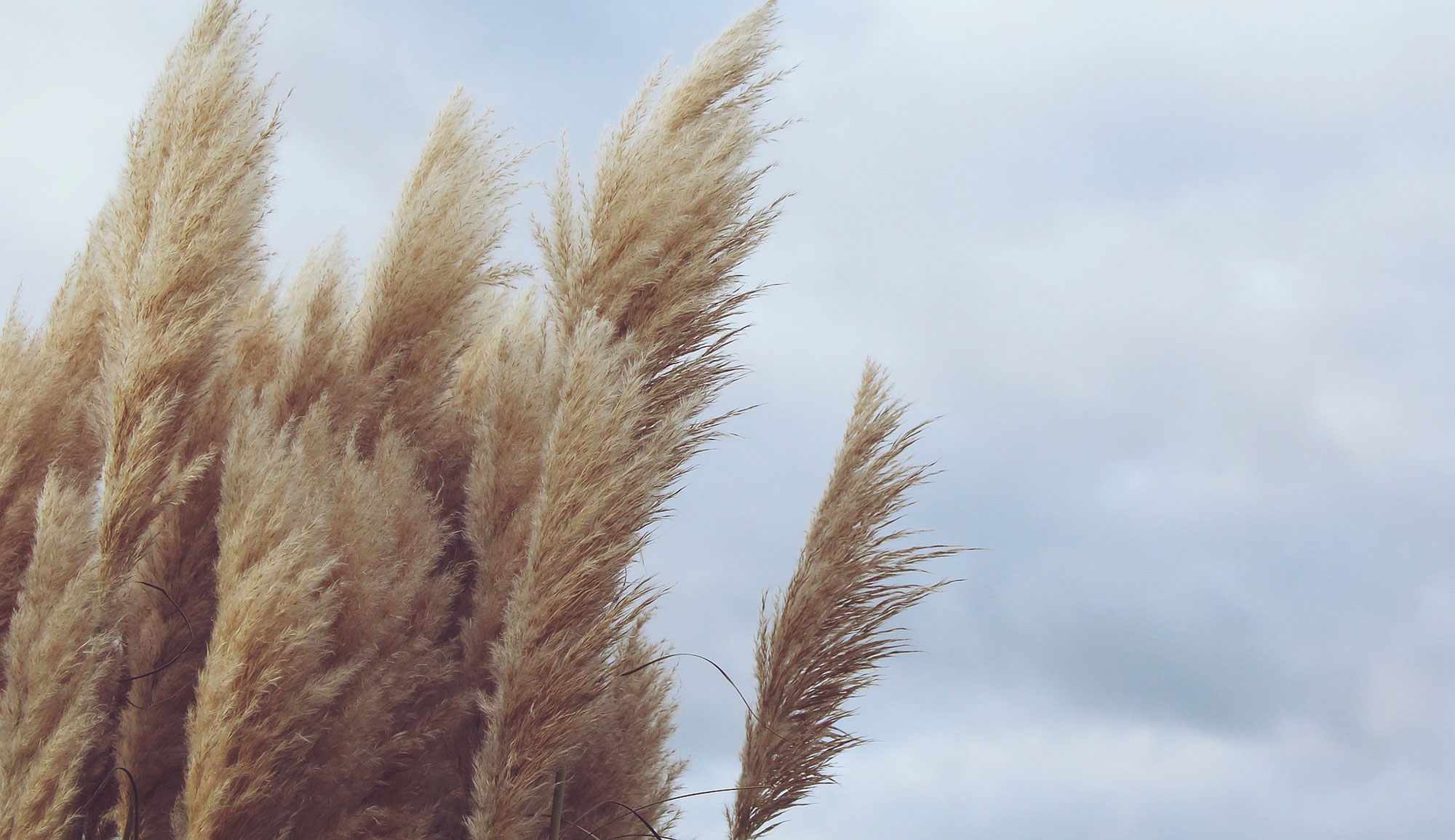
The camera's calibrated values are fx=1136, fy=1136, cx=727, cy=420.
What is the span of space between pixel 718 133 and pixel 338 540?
122 centimetres

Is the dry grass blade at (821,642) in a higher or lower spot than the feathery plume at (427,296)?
lower

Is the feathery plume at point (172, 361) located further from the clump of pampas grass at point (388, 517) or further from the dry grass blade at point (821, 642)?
the dry grass blade at point (821, 642)

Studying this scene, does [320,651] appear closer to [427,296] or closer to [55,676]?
[55,676]

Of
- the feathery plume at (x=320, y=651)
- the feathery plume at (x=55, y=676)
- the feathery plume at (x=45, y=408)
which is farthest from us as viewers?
the feathery plume at (x=45, y=408)

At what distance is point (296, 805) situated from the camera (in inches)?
94.1

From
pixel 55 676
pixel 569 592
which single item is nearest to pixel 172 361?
pixel 55 676

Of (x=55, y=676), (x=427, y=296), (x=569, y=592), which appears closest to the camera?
(x=569, y=592)

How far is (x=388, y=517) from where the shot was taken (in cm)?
247

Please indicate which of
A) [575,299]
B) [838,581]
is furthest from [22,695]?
[838,581]

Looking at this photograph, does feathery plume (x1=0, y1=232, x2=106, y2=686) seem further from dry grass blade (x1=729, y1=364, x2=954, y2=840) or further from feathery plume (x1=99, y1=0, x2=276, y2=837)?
dry grass blade (x1=729, y1=364, x2=954, y2=840)

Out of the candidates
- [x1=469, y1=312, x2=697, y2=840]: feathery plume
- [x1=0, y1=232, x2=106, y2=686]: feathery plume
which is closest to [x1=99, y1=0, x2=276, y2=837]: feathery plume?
[x1=0, y1=232, x2=106, y2=686]: feathery plume

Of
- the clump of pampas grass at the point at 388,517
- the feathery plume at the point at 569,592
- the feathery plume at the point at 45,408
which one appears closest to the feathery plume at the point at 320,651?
the clump of pampas grass at the point at 388,517

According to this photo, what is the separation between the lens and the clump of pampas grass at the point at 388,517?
2281 mm

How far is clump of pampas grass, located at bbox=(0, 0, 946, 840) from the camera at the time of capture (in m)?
2.28
